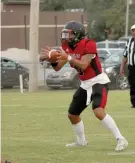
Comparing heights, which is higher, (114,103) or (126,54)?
(126,54)

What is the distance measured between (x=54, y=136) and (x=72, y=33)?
97.8 inches

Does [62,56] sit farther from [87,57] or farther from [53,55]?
[87,57]

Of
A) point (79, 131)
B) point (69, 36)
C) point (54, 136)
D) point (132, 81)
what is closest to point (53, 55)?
point (69, 36)

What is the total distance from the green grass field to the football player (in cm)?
40

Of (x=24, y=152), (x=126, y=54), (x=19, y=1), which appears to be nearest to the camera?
(x=24, y=152)

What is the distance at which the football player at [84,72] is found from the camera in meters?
9.09

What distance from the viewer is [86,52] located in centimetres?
909

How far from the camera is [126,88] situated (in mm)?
27344

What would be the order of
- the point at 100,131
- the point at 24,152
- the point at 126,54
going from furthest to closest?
the point at 126,54 → the point at 100,131 → the point at 24,152

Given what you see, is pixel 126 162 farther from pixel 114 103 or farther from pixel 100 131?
pixel 114 103

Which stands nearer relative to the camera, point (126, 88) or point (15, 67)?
point (126, 88)

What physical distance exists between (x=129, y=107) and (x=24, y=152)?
24.4ft

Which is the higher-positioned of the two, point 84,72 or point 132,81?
point 84,72

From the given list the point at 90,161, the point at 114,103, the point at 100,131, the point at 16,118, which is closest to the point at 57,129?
the point at 100,131
